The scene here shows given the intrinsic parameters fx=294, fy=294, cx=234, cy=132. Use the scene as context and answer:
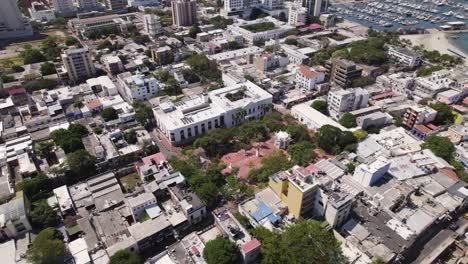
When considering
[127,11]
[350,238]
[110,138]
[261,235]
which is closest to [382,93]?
[350,238]

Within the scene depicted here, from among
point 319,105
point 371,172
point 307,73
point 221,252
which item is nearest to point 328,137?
point 371,172

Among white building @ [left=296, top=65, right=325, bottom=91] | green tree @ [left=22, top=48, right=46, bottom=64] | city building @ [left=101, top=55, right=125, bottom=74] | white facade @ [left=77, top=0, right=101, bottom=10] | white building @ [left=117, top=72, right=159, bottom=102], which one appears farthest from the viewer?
white facade @ [left=77, top=0, right=101, bottom=10]

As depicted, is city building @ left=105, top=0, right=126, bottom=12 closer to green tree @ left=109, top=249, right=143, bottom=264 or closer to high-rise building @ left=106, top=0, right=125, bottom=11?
high-rise building @ left=106, top=0, right=125, bottom=11

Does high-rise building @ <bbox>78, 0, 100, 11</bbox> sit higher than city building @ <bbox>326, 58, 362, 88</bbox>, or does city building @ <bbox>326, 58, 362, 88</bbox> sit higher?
high-rise building @ <bbox>78, 0, 100, 11</bbox>

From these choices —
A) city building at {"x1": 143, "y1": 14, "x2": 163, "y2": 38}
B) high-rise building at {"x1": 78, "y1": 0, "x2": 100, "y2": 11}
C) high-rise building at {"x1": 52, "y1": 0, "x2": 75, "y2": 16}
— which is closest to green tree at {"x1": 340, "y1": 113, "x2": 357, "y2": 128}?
city building at {"x1": 143, "y1": 14, "x2": 163, "y2": 38}

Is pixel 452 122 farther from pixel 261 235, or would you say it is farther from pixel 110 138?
pixel 110 138

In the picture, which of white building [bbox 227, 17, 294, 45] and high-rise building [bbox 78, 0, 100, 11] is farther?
high-rise building [bbox 78, 0, 100, 11]
